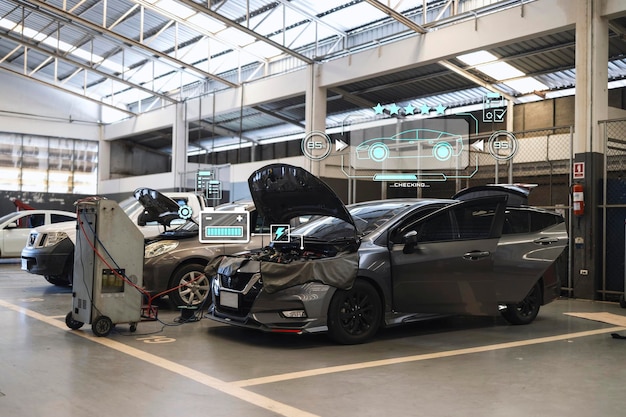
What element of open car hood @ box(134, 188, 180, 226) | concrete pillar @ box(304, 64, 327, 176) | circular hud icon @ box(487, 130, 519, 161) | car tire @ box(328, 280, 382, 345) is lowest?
car tire @ box(328, 280, 382, 345)

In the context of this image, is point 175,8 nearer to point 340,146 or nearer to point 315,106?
point 315,106

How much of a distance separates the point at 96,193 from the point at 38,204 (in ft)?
9.15

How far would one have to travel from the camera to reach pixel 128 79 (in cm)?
2569

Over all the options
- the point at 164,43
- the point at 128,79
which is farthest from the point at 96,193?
the point at 164,43

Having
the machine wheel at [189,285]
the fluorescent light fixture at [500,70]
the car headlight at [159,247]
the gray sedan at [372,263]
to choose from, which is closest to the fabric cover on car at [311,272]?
the gray sedan at [372,263]

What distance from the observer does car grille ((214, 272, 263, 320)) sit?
6.29 m

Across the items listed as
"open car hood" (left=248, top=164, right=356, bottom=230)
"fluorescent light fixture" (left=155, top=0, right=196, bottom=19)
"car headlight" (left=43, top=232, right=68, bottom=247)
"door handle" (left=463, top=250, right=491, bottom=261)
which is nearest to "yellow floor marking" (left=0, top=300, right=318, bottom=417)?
"open car hood" (left=248, top=164, right=356, bottom=230)

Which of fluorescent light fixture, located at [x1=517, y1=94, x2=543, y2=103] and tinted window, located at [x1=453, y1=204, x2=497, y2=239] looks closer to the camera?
tinted window, located at [x1=453, y1=204, x2=497, y2=239]

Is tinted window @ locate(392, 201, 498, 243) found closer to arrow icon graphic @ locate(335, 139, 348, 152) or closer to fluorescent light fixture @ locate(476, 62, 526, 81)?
fluorescent light fixture @ locate(476, 62, 526, 81)

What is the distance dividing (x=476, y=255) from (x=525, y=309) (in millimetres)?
→ 1563

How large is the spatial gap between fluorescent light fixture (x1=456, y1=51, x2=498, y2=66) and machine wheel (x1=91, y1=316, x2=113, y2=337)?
38.2ft

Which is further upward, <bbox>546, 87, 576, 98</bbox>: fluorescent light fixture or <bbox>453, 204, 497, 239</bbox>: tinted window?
<bbox>546, 87, 576, 98</bbox>: fluorescent light fixture

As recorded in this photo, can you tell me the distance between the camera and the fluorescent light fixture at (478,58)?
51.0 feet

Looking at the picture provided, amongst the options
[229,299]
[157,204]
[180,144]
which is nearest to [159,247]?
[157,204]
